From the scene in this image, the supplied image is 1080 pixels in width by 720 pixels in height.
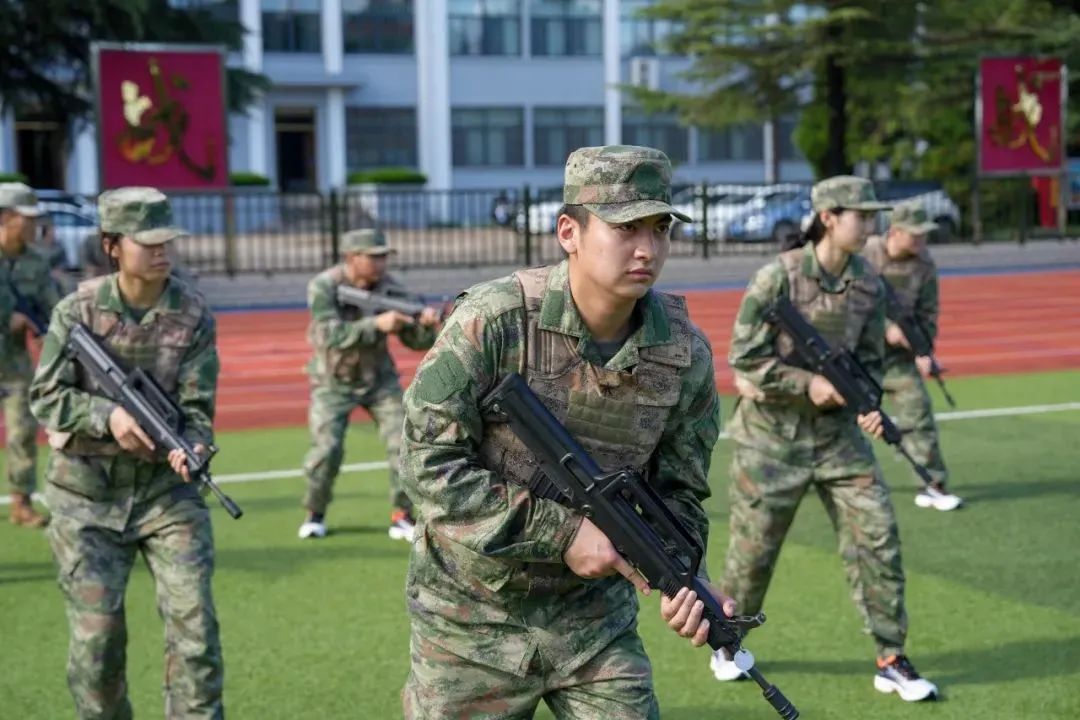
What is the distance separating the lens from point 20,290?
10.5 m

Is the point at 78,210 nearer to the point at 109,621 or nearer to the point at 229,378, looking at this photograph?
the point at 229,378

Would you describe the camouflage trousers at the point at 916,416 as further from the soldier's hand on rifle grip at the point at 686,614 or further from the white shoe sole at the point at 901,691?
the soldier's hand on rifle grip at the point at 686,614

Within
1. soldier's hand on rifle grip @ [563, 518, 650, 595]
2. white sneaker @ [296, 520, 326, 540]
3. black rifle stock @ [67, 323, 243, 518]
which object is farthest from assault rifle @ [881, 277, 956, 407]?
soldier's hand on rifle grip @ [563, 518, 650, 595]

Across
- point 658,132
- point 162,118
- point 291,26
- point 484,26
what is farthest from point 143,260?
point 658,132

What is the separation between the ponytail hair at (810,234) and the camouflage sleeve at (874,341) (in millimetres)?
364

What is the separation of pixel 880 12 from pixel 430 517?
97.0 feet

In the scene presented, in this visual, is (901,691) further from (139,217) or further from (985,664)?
(139,217)

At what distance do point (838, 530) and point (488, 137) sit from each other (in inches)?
1866

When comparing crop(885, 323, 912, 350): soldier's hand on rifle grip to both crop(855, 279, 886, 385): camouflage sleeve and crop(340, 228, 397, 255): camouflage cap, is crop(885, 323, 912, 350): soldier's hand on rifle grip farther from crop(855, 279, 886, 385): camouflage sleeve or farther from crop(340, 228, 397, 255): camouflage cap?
crop(340, 228, 397, 255): camouflage cap

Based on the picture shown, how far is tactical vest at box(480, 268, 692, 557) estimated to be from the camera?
13.3 feet

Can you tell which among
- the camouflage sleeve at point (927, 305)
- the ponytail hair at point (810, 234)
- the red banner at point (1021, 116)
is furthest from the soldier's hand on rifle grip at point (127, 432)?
the red banner at point (1021, 116)

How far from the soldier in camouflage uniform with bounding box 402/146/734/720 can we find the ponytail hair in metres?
3.02

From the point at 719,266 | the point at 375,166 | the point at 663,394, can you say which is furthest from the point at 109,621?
the point at 375,166

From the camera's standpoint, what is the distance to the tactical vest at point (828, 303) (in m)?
7.20
